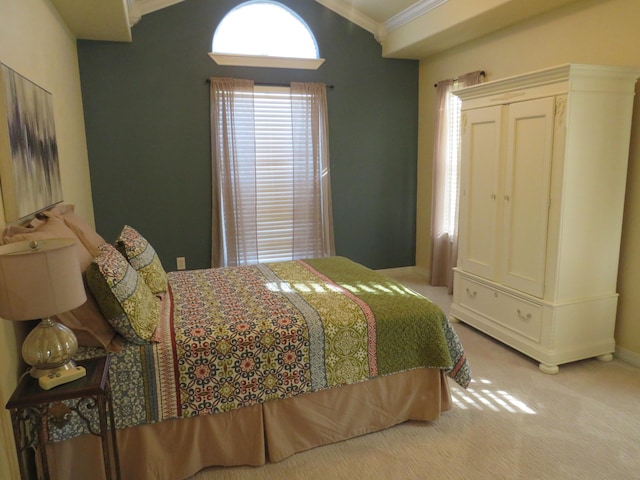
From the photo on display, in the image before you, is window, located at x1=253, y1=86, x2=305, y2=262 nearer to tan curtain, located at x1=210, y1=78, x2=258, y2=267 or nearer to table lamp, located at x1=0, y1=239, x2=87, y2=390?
tan curtain, located at x1=210, y1=78, x2=258, y2=267

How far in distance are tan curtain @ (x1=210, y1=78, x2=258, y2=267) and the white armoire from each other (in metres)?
2.20

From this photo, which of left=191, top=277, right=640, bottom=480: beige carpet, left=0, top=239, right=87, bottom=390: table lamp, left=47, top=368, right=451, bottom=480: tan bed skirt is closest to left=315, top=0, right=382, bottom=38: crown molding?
left=191, top=277, right=640, bottom=480: beige carpet

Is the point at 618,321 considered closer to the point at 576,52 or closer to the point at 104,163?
the point at 576,52

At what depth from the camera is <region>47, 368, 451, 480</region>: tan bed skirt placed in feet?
6.16

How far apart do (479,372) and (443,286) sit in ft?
6.33

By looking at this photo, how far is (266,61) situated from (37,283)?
3.59 metres

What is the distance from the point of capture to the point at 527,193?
302 centimetres

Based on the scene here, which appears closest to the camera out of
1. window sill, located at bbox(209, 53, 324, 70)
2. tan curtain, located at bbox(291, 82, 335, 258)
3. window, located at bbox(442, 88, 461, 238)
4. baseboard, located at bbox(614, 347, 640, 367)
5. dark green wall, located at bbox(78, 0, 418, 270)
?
baseboard, located at bbox(614, 347, 640, 367)

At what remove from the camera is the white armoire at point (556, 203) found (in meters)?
2.75

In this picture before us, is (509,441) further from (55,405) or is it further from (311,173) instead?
(311,173)

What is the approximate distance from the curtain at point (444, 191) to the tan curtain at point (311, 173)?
1.12m

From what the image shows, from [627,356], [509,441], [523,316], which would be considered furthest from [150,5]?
[627,356]

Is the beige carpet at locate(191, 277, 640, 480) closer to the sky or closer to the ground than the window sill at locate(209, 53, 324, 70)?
closer to the ground

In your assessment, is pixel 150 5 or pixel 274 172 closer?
pixel 150 5
